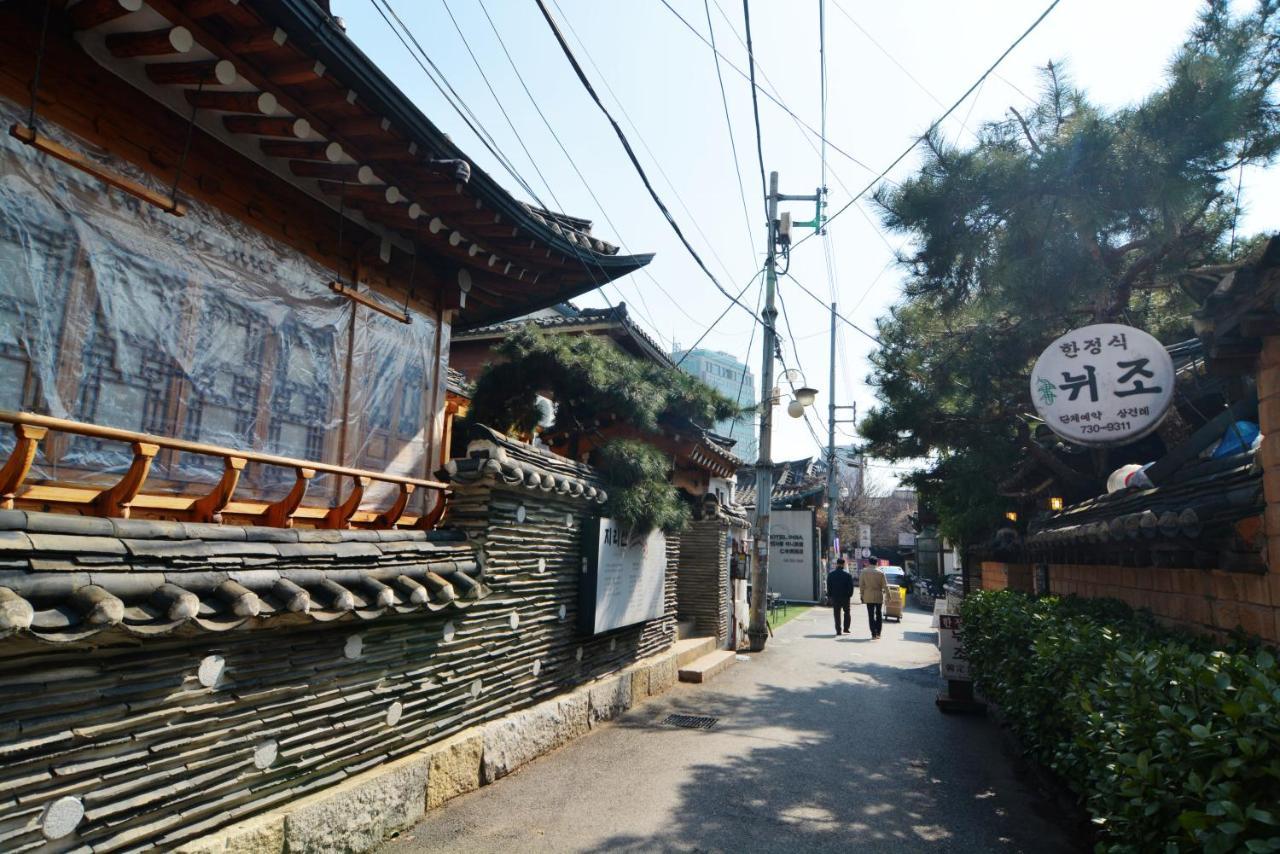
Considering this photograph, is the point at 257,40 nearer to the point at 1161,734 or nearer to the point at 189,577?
the point at 189,577

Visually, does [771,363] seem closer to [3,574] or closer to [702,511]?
[702,511]

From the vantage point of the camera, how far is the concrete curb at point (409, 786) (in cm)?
410

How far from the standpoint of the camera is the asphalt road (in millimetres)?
5320

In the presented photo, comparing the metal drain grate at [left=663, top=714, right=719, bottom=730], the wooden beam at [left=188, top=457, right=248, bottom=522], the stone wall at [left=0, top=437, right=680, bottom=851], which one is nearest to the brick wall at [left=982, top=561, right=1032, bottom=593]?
the metal drain grate at [left=663, top=714, right=719, bottom=730]

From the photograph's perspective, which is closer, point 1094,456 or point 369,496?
point 369,496

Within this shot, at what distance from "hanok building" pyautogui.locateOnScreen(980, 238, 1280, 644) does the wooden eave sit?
5.24m

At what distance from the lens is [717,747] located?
7.86 metres

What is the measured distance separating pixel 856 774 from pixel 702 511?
7.17 meters

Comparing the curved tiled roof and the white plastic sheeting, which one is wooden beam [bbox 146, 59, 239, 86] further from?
the curved tiled roof

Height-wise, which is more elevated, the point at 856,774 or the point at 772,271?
the point at 772,271

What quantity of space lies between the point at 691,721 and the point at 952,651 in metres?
3.99

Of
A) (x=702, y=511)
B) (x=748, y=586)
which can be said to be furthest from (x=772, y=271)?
(x=748, y=586)

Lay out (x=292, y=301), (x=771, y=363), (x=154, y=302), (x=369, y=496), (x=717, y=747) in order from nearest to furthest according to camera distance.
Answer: (x=154, y=302), (x=292, y=301), (x=369, y=496), (x=717, y=747), (x=771, y=363)

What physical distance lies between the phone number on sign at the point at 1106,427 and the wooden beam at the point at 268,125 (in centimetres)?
737
